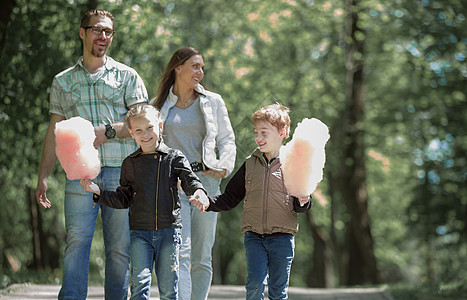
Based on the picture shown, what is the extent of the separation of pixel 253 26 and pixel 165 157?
15.5 m

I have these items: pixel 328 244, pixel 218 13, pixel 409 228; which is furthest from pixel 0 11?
pixel 328 244

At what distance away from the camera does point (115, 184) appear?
5.68 m

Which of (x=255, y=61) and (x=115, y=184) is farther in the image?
(x=255, y=61)

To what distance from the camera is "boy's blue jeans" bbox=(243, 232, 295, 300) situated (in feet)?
17.4

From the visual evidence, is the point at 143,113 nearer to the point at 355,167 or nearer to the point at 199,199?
the point at 199,199

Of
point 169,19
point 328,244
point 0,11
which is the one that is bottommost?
point 328,244

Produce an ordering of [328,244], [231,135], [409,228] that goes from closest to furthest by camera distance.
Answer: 1. [231,135]
2. [409,228]
3. [328,244]

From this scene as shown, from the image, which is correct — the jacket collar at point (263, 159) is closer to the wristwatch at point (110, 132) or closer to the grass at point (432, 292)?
the wristwatch at point (110, 132)

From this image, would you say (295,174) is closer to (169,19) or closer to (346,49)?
(169,19)

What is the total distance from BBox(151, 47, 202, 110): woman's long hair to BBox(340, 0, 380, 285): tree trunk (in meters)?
12.8

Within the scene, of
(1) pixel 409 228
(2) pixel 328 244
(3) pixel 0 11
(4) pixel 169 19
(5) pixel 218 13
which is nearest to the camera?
(3) pixel 0 11

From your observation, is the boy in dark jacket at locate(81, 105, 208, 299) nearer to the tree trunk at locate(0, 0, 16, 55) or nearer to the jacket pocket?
the jacket pocket

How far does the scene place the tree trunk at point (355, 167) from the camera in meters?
18.6

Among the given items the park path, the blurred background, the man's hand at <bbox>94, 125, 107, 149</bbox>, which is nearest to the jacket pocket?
the man's hand at <bbox>94, 125, 107, 149</bbox>
